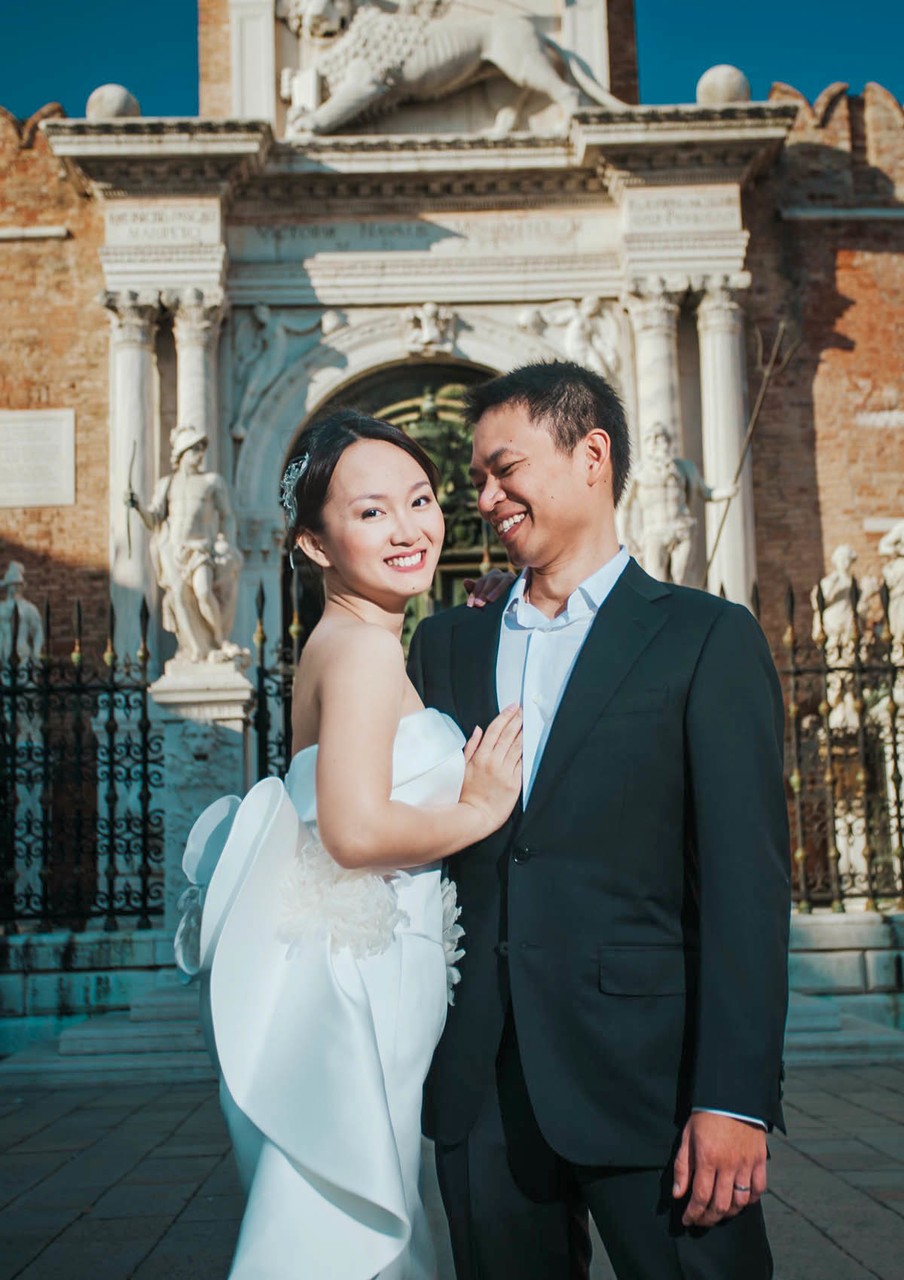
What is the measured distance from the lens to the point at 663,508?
1045 centimetres

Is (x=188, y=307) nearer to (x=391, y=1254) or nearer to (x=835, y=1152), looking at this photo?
(x=835, y=1152)

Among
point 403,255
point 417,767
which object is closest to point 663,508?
point 403,255

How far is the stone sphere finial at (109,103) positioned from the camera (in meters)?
12.8

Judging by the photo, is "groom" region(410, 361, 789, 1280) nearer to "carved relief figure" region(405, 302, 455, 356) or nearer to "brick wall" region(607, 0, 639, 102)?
"carved relief figure" region(405, 302, 455, 356)

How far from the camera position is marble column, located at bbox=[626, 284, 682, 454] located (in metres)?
13.0

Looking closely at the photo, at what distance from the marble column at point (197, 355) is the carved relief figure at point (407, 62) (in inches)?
80.6

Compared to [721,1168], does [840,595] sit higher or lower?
higher

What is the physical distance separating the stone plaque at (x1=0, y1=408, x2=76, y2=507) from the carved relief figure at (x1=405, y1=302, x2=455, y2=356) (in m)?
3.42

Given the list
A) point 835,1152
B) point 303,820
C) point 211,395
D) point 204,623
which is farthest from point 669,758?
point 211,395

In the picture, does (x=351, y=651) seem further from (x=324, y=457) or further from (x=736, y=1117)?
(x=736, y=1117)

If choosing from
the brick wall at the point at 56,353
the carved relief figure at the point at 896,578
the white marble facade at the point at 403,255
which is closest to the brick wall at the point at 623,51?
the white marble facade at the point at 403,255

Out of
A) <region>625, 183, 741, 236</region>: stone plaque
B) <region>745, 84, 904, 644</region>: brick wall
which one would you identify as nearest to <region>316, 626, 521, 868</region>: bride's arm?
<region>745, 84, 904, 644</region>: brick wall

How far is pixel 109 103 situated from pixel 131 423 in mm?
2999

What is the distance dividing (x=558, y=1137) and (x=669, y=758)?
624mm
